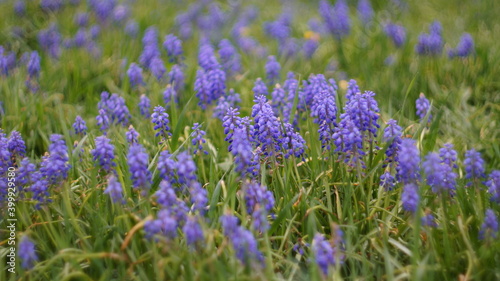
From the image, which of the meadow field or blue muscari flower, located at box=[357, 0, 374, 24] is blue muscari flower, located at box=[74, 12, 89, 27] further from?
blue muscari flower, located at box=[357, 0, 374, 24]

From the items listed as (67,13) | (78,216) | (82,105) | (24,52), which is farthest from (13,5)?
(78,216)

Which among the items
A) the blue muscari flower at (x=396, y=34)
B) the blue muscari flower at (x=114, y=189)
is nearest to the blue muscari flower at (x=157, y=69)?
the blue muscari flower at (x=114, y=189)

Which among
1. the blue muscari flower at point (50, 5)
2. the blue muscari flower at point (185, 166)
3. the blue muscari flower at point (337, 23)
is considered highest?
the blue muscari flower at point (50, 5)

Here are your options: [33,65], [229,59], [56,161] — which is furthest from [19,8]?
[56,161]

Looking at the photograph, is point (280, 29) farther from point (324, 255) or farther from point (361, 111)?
point (324, 255)

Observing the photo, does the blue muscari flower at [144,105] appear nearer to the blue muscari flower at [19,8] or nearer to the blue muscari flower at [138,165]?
the blue muscari flower at [138,165]

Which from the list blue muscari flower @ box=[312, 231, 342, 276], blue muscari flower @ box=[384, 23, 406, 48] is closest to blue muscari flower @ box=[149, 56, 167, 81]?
blue muscari flower @ box=[384, 23, 406, 48]
